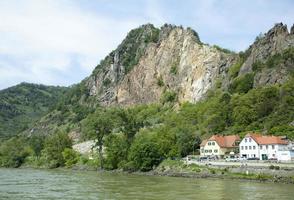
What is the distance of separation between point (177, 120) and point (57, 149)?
43684mm

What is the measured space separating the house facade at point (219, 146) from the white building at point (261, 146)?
29.6 feet

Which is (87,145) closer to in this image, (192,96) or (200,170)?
(192,96)

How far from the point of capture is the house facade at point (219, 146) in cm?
11706

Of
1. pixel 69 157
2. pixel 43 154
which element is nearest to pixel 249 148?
pixel 69 157

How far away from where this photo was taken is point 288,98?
415 feet

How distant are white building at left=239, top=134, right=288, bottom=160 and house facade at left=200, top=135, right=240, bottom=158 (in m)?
9.04

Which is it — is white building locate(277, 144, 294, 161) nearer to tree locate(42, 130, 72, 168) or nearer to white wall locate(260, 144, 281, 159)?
white wall locate(260, 144, 281, 159)

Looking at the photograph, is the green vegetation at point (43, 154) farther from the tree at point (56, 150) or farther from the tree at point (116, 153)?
the tree at point (116, 153)

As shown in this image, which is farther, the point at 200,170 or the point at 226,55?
the point at 226,55

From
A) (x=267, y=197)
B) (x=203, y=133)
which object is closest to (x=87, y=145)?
(x=203, y=133)

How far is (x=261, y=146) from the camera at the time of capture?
103 metres

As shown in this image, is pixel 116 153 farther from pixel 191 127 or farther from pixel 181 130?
pixel 191 127

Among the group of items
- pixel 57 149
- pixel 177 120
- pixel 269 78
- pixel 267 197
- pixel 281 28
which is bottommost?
pixel 267 197

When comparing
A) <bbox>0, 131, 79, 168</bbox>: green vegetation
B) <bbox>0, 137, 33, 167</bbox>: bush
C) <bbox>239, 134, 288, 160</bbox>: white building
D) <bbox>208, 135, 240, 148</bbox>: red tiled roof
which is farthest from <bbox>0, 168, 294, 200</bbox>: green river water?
<bbox>0, 137, 33, 167</bbox>: bush
